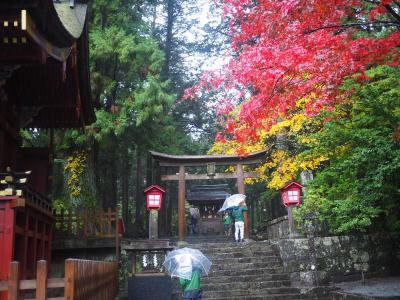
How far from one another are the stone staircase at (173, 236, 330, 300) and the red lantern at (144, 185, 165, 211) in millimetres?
2183

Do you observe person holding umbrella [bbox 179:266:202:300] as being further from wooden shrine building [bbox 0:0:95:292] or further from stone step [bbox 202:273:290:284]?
stone step [bbox 202:273:290:284]

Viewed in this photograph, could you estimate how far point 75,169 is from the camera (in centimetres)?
1609

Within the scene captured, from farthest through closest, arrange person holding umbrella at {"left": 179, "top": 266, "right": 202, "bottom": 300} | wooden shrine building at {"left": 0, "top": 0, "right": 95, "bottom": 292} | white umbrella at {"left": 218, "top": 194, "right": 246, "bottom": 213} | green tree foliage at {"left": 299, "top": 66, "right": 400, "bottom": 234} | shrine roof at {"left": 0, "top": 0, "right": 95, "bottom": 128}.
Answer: white umbrella at {"left": 218, "top": 194, "right": 246, "bottom": 213}
green tree foliage at {"left": 299, "top": 66, "right": 400, "bottom": 234}
person holding umbrella at {"left": 179, "top": 266, "right": 202, "bottom": 300}
wooden shrine building at {"left": 0, "top": 0, "right": 95, "bottom": 292}
shrine roof at {"left": 0, "top": 0, "right": 95, "bottom": 128}

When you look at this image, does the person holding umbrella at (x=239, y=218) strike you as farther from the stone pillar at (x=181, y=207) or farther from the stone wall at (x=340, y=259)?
the stone wall at (x=340, y=259)

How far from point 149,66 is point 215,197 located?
33.0 feet

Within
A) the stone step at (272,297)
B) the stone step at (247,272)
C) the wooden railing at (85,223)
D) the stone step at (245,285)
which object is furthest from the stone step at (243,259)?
the wooden railing at (85,223)

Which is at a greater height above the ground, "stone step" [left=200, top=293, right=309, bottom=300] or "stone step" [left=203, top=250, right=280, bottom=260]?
"stone step" [left=203, top=250, right=280, bottom=260]

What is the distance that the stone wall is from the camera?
37.4 ft

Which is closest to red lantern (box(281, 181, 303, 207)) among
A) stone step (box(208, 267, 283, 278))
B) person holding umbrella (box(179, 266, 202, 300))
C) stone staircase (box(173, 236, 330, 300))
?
stone staircase (box(173, 236, 330, 300))

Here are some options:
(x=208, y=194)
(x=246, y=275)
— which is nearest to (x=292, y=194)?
(x=246, y=275)

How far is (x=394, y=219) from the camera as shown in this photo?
1190cm

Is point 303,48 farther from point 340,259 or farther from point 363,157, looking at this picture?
point 340,259

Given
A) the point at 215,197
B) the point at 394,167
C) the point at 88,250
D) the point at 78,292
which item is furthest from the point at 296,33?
the point at 215,197

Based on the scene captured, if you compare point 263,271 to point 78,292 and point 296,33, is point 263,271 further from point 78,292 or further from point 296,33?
point 78,292
